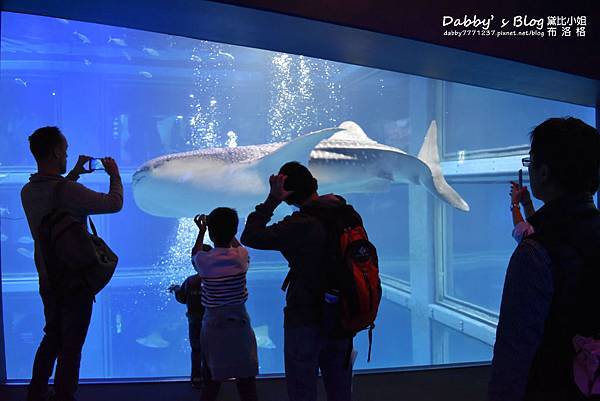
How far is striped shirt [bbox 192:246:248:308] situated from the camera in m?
1.93

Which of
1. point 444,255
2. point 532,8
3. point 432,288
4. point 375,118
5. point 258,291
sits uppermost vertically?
point 375,118

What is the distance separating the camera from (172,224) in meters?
24.0

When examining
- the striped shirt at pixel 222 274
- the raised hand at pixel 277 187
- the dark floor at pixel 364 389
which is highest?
the raised hand at pixel 277 187

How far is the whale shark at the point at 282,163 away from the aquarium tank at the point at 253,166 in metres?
0.03

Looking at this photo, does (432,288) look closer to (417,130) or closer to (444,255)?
(444,255)

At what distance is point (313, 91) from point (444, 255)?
18.1m

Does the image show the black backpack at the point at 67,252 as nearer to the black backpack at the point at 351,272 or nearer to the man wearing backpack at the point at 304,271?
the man wearing backpack at the point at 304,271

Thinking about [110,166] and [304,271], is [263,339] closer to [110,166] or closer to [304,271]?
[110,166]

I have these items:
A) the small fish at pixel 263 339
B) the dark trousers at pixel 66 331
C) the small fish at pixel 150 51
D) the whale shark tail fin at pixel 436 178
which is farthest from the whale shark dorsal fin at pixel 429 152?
the small fish at pixel 150 51

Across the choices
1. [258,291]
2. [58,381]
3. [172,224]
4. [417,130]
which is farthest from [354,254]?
[172,224]

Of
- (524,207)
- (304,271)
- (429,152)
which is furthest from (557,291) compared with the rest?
(429,152)

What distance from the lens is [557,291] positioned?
904 millimetres

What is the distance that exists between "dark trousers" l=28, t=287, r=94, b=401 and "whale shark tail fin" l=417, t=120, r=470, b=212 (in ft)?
15.7

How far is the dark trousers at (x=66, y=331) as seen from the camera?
73.3 inches
